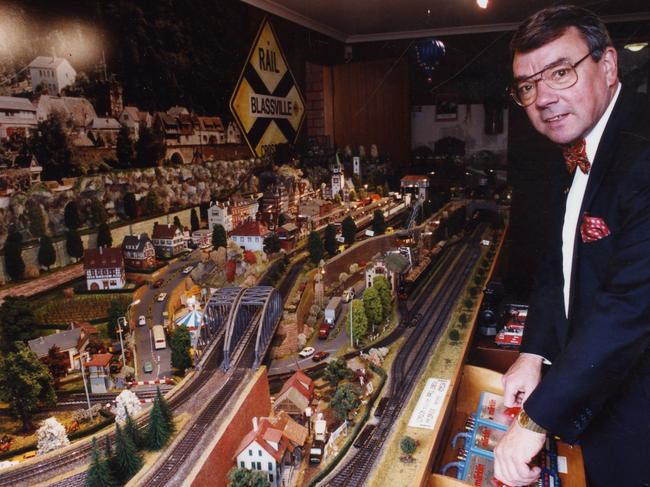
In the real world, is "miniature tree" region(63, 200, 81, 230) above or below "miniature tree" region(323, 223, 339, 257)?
above

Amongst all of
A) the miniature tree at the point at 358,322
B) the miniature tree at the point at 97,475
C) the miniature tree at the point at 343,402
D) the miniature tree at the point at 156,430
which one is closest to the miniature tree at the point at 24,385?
the miniature tree at the point at 156,430

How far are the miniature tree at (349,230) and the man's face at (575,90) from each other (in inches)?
207

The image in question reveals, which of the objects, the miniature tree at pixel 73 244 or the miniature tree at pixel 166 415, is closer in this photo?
the miniature tree at pixel 166 415

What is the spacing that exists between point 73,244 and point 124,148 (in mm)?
1359

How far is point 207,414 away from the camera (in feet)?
12.0

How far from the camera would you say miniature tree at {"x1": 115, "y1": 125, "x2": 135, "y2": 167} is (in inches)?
228

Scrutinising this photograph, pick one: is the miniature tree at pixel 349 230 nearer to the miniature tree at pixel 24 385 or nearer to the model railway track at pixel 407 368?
the model railway track at pixel 407 368

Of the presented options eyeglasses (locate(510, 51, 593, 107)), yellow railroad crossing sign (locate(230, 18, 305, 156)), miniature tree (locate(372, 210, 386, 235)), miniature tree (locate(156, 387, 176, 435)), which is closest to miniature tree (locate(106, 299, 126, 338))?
miniature tree (locate(156, 387, 176, 435))

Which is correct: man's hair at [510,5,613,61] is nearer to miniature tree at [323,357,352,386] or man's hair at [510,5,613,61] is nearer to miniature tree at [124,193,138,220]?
miniature tree at [323,357,352,386]

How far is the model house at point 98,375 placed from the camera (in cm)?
415

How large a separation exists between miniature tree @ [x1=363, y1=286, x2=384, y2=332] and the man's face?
361 centimetres

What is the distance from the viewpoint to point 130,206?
586 cm

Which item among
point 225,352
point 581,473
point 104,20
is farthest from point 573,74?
point 104,20

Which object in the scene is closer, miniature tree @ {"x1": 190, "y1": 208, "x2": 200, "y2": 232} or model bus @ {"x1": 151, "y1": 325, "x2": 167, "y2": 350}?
model bus @ {"x1": 151, "y1": 325, "x2": 167, "y2": 350}
